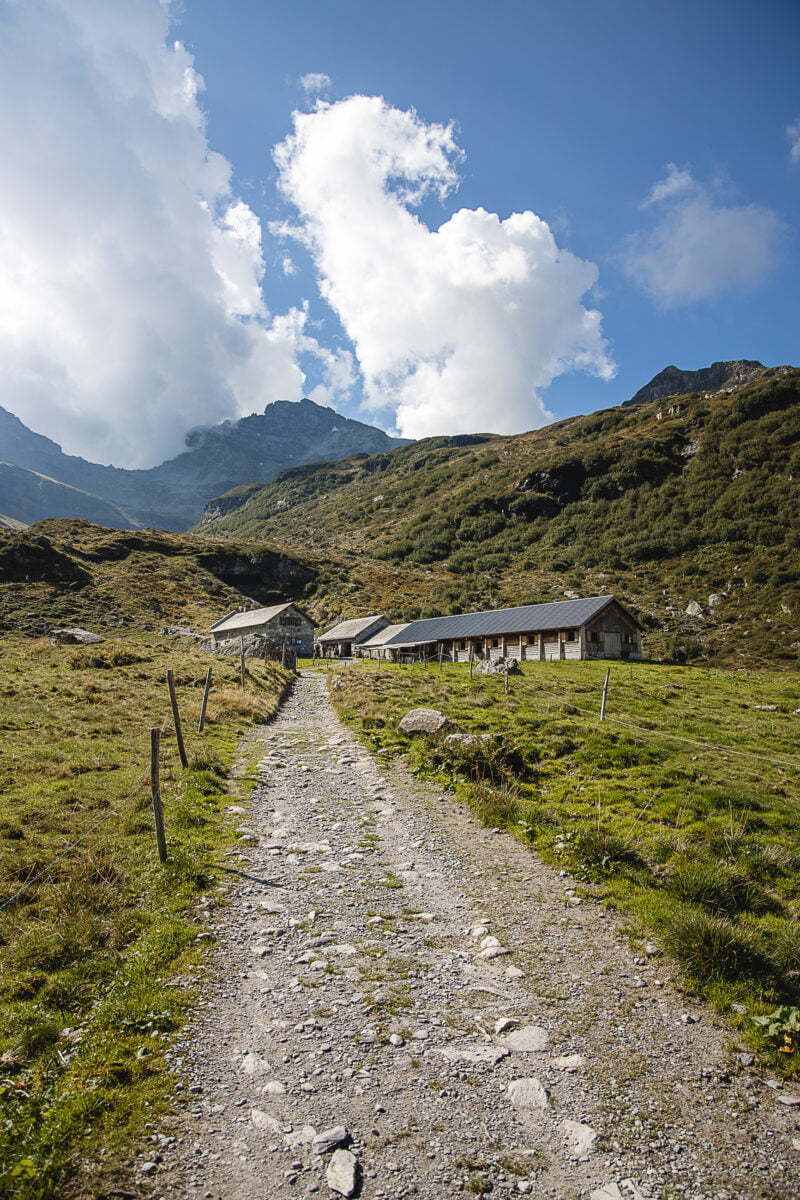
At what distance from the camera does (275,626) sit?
226ft

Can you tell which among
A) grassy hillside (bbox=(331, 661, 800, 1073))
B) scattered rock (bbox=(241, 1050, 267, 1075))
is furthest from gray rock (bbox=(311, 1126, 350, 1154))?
grassy hillside (bbox=(331, 661, 800, 1073))

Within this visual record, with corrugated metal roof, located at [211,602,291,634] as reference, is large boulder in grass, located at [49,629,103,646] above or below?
below

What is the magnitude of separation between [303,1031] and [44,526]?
133808 mm

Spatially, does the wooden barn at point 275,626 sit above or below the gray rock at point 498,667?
above

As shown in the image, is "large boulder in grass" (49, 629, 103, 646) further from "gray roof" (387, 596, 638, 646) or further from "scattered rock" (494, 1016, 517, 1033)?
"scattered rock" (494, 1016, 517, 1033)

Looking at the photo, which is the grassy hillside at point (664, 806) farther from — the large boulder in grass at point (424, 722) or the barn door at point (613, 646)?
the barn door at point (613, 646)

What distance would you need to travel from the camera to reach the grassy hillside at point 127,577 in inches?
2628

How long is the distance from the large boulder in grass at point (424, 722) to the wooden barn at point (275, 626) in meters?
45.4

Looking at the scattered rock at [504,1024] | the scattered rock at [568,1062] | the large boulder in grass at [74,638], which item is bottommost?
the scattered rock at [504,1024]

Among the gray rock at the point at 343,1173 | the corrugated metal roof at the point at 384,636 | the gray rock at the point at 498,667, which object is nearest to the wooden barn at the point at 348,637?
the corrugated metal roof at the point at 384,636

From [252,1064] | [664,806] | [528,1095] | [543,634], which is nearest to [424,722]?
[664,806]

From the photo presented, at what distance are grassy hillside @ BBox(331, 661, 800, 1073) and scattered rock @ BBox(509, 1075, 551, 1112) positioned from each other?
8.22 ft

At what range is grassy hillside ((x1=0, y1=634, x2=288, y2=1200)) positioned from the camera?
4742 millimetres

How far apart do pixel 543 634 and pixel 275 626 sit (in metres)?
32.3
